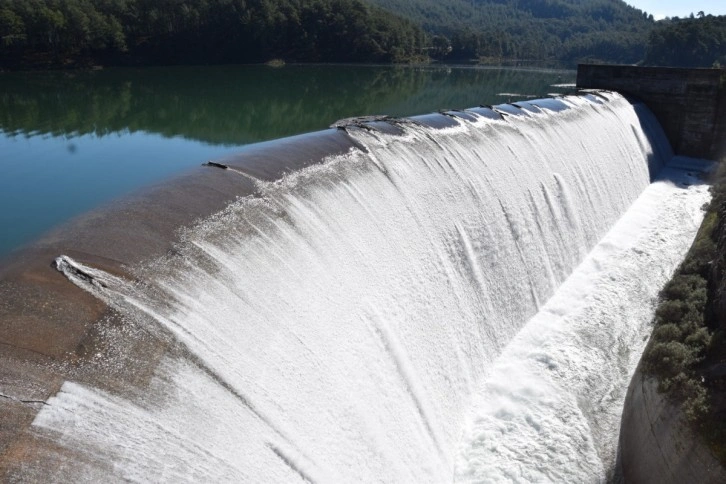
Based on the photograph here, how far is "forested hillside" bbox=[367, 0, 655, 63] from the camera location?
82875 millimetres

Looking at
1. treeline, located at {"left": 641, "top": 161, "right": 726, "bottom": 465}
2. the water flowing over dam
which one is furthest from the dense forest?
treeline, located at {"left": 641, "top": 161, "right": 726, "bottom": 465}

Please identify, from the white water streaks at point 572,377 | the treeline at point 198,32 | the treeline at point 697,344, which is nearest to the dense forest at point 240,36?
the treeline at point 198,32

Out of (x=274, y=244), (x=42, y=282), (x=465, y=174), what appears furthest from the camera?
(x=465, y=174)

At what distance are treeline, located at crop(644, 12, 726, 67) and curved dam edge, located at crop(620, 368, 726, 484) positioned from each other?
70.1 meters

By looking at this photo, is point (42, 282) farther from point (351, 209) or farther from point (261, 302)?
point (351, 209)

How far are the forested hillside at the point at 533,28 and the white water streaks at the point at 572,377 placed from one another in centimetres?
6444

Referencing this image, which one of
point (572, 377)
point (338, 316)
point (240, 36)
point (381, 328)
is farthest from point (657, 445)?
point (240, 36)

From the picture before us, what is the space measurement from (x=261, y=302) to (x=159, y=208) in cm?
172

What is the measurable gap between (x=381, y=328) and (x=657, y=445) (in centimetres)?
328

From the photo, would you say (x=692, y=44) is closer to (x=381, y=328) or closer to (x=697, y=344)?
(x=697, y=344)

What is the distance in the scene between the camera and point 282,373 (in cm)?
520

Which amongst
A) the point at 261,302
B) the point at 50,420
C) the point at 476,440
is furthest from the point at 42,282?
the point at 476,440

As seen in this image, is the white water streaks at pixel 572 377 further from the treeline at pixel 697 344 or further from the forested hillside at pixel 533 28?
the forested hillside at pixel 533 28

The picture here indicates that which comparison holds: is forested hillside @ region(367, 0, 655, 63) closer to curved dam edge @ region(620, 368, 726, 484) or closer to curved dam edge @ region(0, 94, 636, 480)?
curved dam edge @ region(620, 368, 726, 484)
